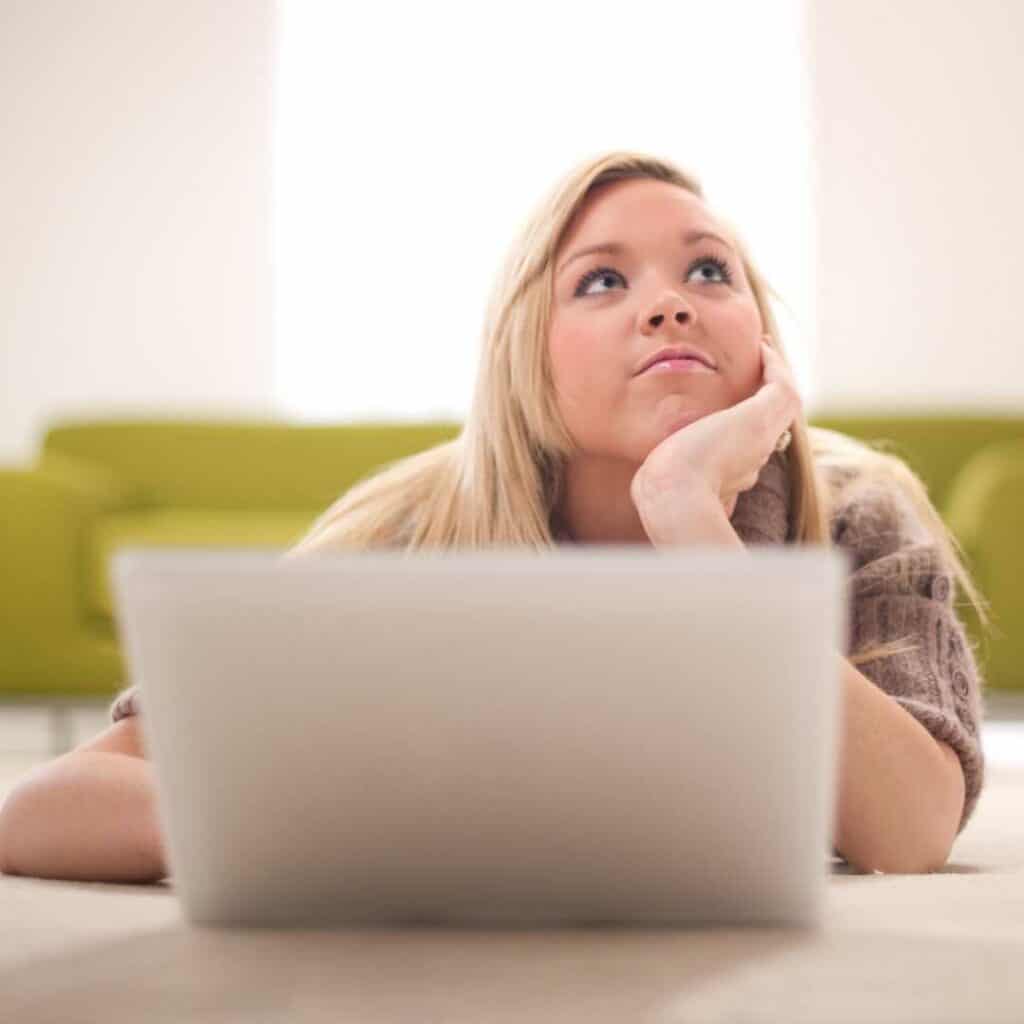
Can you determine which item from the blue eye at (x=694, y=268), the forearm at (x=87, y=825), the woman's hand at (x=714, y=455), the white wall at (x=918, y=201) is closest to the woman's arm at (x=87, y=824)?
the forearm at (x=87, y=825)

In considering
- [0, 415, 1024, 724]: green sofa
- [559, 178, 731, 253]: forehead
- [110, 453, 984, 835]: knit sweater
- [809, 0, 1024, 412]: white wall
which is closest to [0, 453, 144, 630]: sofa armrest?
[0, 415, 1024, 724]: green sofa

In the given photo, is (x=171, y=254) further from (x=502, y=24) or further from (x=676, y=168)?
(x=676, y=168)

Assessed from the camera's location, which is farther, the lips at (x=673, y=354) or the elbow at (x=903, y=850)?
the lips at (x=673, y=354)

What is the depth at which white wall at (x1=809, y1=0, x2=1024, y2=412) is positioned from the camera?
520 cm

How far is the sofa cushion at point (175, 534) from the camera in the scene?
11.4 feet

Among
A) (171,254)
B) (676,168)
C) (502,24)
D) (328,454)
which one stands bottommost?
(328,454)

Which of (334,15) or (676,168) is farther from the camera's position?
(334,15)

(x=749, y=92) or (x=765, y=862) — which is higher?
(x=749, y=92)

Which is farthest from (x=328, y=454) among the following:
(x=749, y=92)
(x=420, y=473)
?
(x=420, y=473)

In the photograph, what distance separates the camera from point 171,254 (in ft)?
18.1

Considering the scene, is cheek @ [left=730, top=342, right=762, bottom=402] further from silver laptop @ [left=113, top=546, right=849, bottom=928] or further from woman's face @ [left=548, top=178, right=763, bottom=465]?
silver laptop @ [left=113, top=546, right=849, bottom=928]

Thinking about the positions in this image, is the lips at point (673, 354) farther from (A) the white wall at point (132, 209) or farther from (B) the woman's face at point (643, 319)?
(A) the white wall at point (132, 209)

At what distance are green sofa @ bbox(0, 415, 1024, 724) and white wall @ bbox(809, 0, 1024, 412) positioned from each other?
1.17 m

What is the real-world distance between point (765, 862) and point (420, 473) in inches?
33.2
